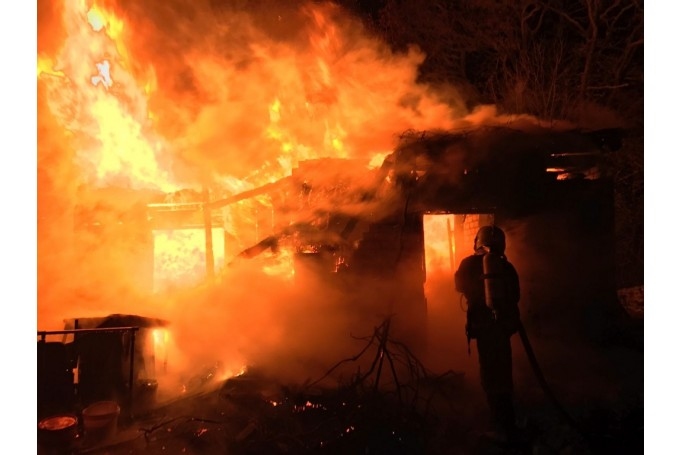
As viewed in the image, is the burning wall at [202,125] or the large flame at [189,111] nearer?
the burning wall at [202,125]

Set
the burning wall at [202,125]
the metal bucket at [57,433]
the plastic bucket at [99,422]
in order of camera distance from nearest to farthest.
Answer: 1. the metal bucket at [57,433]
2. the plastic bucket at [99,422]
3. the burning wall at [202,125]

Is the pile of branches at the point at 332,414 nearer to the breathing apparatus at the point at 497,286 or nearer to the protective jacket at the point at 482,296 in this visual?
the protective jacket at the point at 482,296

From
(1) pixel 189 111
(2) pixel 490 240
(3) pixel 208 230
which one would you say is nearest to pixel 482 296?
(2) pixel 490 240

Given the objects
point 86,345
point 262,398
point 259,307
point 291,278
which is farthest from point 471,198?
point 86,345

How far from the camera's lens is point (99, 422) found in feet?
14.4

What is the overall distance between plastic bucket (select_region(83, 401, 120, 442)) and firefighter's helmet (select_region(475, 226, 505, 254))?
4.14m

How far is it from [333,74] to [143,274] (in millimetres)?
3484

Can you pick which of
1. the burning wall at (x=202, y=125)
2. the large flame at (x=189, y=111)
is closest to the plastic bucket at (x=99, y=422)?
the burning wall at (x=202, y=125)

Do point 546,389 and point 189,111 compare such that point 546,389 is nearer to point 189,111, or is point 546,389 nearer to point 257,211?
point 257,211

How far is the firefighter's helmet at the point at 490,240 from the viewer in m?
4.50

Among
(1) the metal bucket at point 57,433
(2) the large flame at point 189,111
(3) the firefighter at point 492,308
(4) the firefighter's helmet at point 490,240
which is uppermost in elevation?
(2) the large flame at point 189,111

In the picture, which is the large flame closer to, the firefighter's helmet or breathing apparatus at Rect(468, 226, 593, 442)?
the firefighter's helmet

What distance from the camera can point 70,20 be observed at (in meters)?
5.33
